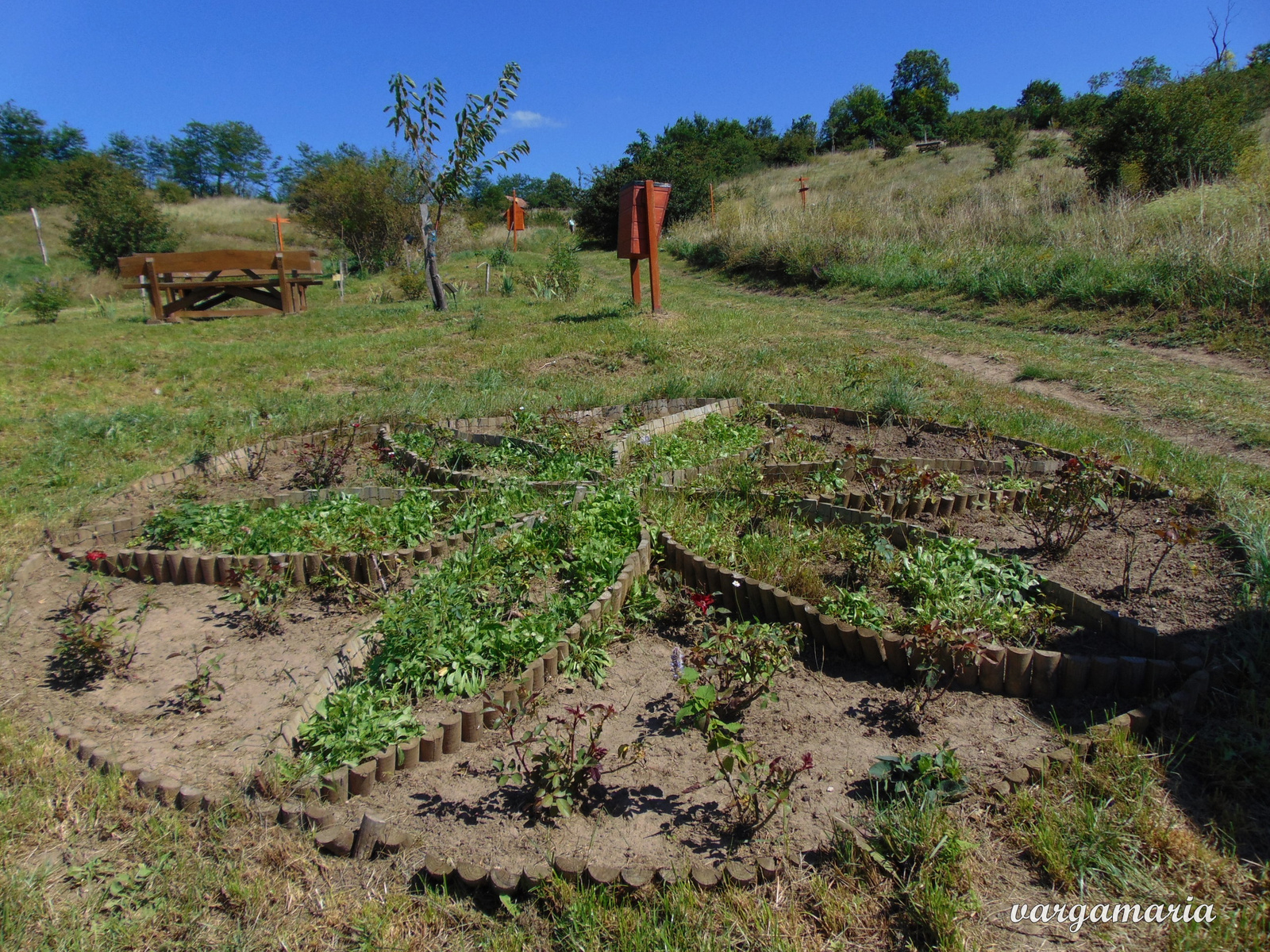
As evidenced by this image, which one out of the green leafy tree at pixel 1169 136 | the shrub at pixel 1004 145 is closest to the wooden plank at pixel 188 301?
the green leafy tree at pixel 1169 136

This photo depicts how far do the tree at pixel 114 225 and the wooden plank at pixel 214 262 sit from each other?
12480 millimetres

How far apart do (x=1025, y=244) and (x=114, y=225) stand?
86.0ft

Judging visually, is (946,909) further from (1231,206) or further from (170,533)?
(1231,206)

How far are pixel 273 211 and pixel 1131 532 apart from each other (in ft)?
160

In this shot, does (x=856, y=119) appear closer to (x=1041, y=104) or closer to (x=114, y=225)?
(x=1041, y=104)

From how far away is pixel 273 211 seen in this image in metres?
43.5

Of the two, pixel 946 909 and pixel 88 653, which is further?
pixel 88 653

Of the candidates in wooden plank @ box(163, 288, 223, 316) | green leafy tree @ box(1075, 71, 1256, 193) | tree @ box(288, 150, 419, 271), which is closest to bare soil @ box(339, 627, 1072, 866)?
wooden plank @ box(163, 288, 223, 316)

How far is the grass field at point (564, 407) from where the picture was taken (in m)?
1.97

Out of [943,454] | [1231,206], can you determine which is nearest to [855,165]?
[1231,206]

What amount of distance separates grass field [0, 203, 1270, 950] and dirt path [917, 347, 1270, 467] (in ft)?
0.11

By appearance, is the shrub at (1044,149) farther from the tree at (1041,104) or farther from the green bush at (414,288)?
the green bush at (414,288)

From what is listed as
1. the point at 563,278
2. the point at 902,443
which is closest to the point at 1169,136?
the point at 563,278

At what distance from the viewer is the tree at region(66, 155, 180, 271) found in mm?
23984
